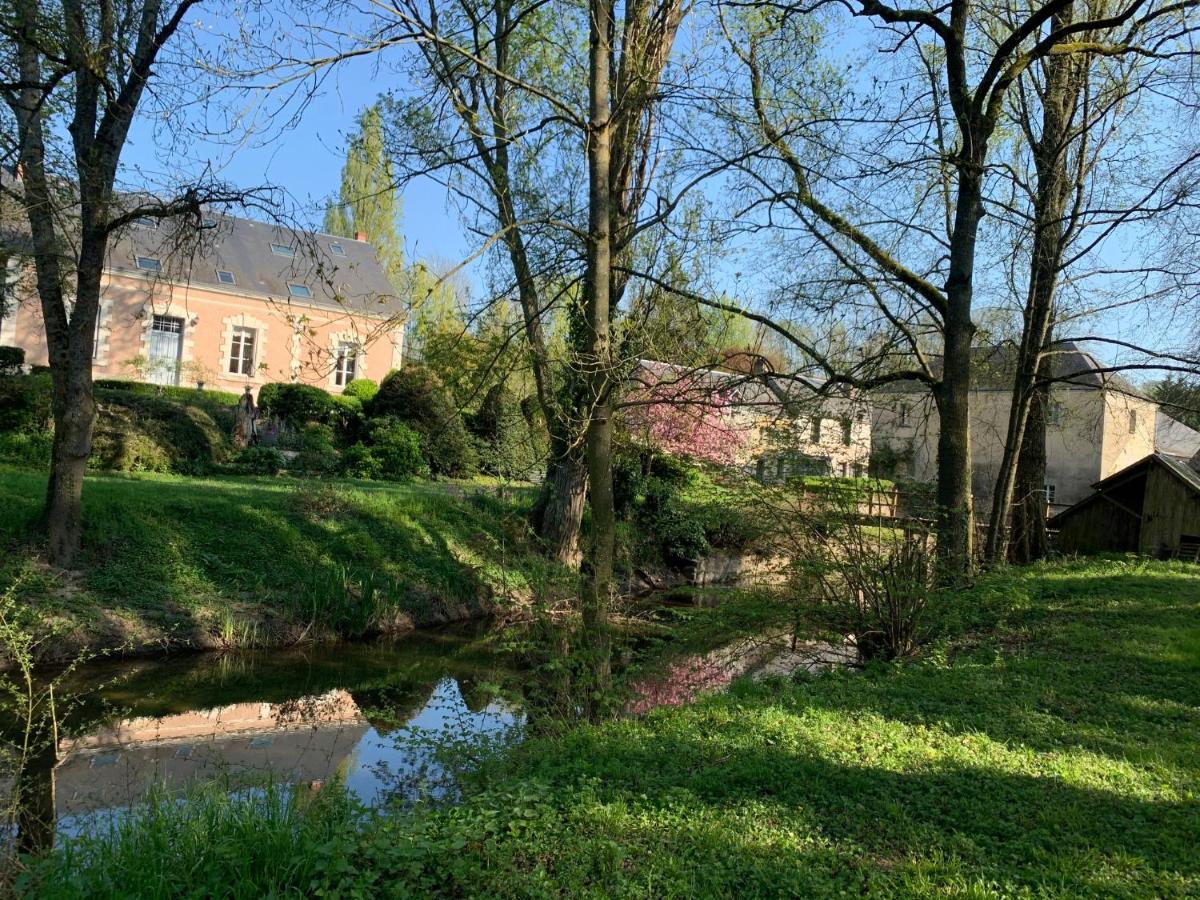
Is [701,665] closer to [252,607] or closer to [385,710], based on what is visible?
[385,710]

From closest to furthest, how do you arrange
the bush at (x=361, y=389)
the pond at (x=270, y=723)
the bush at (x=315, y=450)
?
the pond at (x=270, y=723)
the bush at (x=315, y=450)
the bush at (x=361, y=389)

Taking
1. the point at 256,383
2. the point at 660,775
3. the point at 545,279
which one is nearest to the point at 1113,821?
the point at 660,775

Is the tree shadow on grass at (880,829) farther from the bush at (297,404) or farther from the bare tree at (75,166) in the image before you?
the bush at (297,404)

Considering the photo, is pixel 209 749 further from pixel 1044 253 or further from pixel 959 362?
pixel 1044 253

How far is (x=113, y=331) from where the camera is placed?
27.9 metres

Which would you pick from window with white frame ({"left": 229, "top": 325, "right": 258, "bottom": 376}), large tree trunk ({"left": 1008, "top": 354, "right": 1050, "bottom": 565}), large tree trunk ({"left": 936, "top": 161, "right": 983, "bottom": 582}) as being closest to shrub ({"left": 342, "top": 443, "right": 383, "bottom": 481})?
large tree trunk ({"left": 936, "top": 161, "right": 983, "bottom": 582})

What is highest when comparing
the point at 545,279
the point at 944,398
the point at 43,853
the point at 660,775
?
the point at 545,279

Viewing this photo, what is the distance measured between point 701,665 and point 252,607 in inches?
225

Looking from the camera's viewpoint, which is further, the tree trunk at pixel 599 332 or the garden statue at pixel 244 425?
the garden statue at pixel 244 425

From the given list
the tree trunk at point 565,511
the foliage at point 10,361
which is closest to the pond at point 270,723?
the tree trunk at point 565,511

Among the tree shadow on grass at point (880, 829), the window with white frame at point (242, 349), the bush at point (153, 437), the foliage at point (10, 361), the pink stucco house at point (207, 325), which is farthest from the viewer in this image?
the window with white frame at point (242, 349)

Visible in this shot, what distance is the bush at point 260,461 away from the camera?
16.2m

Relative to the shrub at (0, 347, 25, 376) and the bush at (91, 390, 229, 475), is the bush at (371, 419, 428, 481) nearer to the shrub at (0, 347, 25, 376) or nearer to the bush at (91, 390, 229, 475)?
the bush at (91, 390, 229, 475)

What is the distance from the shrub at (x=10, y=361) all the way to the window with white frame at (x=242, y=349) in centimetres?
1327
